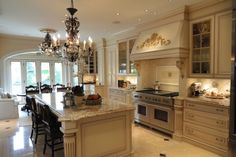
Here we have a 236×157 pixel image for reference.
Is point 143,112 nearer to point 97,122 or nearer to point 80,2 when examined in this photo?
point 97,122

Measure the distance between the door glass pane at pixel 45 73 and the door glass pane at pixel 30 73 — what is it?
15.3 inches

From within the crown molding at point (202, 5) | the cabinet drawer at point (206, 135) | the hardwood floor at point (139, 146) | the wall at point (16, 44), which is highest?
the crown molding at point (202, 5)

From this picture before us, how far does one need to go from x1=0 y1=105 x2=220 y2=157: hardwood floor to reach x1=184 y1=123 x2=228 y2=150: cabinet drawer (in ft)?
0.62

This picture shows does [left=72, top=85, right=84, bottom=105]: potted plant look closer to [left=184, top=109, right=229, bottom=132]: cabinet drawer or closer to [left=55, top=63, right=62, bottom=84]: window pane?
[left=184, top=109, right=229, bottom=132]: cabinet drawer

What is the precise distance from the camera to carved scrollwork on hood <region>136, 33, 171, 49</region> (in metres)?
4.09

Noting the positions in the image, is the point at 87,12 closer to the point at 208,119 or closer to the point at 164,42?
the point at 164,42

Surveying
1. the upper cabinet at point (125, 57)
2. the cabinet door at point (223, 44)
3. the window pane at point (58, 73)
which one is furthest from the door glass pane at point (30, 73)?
the cabinet door at point (223, 44)

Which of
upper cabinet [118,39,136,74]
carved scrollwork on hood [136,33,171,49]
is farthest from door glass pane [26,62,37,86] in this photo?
carved scrollwork on hood [136,33,171,49]

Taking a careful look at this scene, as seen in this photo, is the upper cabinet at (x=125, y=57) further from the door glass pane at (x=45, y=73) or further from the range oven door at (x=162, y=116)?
the door glass pane at (x=45, y=73)

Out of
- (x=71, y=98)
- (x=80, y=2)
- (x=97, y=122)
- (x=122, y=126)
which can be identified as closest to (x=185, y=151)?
(x=122, y=126)

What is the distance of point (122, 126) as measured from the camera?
10.0 feet

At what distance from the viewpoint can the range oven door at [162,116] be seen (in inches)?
159

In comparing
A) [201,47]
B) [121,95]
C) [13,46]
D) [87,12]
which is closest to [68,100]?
[87,12]

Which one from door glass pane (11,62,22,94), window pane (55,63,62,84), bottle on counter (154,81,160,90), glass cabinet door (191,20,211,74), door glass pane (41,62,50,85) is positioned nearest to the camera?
glass cabinet door (191,20,211,74)
